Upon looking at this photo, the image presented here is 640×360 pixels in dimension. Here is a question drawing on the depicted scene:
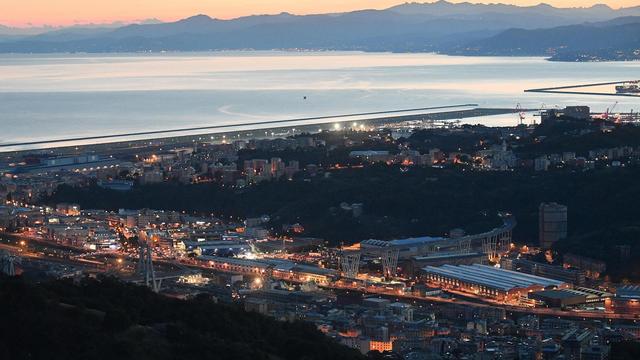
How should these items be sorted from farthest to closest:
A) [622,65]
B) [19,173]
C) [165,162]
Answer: [622,65] < [165,162] < [19,173]

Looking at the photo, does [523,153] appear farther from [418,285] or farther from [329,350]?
[329,350]

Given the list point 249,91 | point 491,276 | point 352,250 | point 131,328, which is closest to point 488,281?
point 491,276

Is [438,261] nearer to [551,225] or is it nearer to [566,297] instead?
[551,225]

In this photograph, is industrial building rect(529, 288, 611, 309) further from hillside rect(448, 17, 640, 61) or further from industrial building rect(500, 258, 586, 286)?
hillside rect(448, 17, 640, 61)

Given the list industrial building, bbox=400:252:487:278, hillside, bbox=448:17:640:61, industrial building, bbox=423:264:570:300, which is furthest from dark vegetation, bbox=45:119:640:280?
hillside, bbox=448:17:640:61

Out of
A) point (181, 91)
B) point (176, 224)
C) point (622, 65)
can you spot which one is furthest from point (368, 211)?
point (622, 65)
